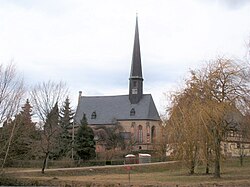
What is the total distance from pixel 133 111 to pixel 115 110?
4.06m

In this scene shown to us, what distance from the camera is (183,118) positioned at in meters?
33.7

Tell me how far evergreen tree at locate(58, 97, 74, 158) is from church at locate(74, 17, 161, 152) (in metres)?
17.2

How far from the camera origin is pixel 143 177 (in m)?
37.4

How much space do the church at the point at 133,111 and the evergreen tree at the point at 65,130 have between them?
17174 millimetres

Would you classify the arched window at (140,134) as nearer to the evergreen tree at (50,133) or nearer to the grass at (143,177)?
the grass at (143,177)

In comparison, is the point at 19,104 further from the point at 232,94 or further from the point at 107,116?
the point at 107,116

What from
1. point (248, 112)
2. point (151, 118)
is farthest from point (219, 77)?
point (151, 118)

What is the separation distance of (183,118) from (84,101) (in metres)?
66.5

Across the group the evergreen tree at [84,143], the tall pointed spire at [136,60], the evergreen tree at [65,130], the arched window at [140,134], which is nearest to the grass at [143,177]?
the evergreen tree at [84,143]

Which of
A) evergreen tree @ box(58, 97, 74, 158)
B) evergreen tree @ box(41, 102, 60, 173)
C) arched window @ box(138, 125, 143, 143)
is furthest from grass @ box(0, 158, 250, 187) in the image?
arched window @ box(138, 125, 143, 143)

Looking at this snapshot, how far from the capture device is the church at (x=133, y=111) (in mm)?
91456

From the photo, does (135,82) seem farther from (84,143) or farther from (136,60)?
(84,143)

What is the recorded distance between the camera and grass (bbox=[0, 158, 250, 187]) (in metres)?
29.7

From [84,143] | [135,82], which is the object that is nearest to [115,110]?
[135,82]
